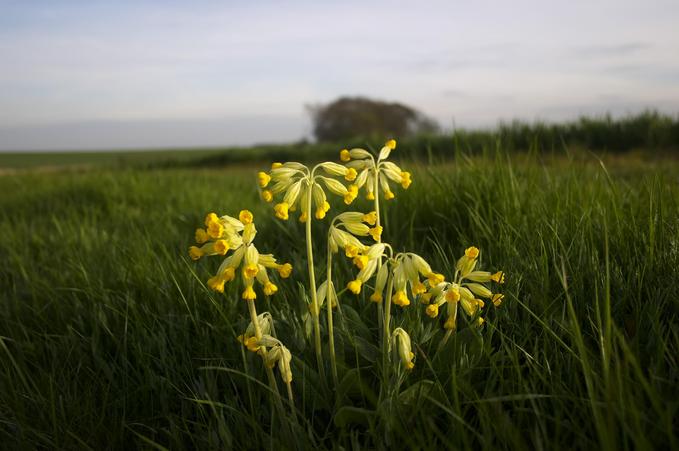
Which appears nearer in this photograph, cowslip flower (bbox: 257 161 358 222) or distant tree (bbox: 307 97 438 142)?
cowslip flower (bbox: 257 161 358 222)

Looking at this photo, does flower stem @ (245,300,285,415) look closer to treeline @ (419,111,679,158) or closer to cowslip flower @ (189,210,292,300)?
cowslip flower @ (189,210,292,300)

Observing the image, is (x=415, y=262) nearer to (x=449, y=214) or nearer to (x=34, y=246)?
(x=449, y=214)

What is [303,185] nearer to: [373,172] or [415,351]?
[373,172]

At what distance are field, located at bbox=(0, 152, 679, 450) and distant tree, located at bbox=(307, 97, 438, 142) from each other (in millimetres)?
16575

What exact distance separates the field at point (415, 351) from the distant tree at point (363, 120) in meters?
16.6

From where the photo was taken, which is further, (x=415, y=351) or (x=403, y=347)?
(x=415, y=351)

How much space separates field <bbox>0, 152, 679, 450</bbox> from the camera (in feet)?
4.94

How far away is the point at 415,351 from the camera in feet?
5.87

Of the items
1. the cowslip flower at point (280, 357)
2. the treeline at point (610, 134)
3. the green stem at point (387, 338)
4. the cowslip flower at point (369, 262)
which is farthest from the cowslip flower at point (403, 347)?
the treeline at point (610, 134)

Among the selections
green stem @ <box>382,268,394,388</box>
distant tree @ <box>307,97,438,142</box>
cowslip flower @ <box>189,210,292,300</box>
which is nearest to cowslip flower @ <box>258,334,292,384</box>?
cowslip flower @ <box>189,210,292,300</box>

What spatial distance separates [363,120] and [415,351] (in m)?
18.6

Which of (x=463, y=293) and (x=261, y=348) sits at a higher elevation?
(x=463, y=293)

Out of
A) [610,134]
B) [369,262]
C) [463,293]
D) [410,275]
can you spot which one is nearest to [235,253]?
[369,262]

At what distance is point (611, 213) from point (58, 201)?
18.8ft
